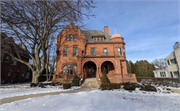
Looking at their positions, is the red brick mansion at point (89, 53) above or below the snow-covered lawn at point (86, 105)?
above

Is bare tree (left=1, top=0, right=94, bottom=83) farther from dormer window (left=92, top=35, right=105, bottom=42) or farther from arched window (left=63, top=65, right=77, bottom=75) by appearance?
dormer window (left=92, top=35, right=105, bottom=42)

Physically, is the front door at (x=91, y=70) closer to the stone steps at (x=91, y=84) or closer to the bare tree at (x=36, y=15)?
the stone steps at (x=91, y=84)

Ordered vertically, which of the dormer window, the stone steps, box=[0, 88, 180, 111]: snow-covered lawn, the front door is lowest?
the stone steps

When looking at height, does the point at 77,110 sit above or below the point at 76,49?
below

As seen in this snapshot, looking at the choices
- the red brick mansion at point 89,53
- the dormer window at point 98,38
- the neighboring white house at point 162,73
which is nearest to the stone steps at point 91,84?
the red brick mansion at point 89,53

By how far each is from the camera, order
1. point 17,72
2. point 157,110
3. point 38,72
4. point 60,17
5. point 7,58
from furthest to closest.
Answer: point 17,72 → point 7,58 → point 38,72 → point 60,17 → point 157,110

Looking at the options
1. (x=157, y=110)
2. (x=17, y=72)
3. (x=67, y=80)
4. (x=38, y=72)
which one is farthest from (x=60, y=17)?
(x=17, y=72)

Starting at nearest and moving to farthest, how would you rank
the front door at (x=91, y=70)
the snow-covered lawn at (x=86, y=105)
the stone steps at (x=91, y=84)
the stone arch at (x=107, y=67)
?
the snow-covered lawn at (x=86, y=105), the stone steps at (x=91, y=84), the stone arch at (x=107, y=67), the front door at (x=91, y=70)

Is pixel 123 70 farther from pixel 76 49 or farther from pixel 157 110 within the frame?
pixel 157 110

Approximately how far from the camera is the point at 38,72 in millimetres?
12750

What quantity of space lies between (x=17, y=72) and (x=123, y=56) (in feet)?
94.8

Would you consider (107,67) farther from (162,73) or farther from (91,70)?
(162,73)

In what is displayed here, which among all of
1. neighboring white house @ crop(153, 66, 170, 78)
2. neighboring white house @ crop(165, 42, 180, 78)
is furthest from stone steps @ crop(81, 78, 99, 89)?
neighboring white house @ crop(153, 66, 170, 78)

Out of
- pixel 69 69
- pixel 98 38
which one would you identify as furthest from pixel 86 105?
pixel 98 38
